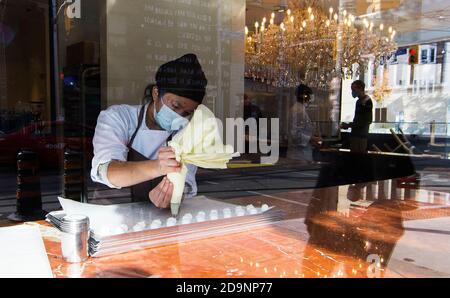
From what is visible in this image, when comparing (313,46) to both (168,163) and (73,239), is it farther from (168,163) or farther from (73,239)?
(73,239)

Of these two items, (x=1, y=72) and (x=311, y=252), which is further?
(x=1, y=72)

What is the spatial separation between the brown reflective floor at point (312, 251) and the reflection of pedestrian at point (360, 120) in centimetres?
264

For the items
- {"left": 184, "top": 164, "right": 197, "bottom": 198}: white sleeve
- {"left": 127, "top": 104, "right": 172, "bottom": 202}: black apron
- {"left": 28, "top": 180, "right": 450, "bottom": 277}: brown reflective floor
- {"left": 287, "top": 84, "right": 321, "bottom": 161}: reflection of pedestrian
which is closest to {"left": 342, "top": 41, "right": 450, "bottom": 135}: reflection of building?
{"left": 287, "top": 84, "right": 321, "bottom": 161}: reflection of pedestrian

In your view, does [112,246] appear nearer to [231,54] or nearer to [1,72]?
[231,54]

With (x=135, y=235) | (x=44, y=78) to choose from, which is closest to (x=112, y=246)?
(x=135, y=235)

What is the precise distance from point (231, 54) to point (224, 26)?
0.21 m

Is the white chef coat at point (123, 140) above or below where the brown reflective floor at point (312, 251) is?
above

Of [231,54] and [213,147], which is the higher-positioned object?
[231,54]

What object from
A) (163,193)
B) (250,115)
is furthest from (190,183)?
(250,115)

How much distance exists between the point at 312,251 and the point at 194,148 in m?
0.52

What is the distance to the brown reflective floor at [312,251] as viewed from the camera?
928 millimetres

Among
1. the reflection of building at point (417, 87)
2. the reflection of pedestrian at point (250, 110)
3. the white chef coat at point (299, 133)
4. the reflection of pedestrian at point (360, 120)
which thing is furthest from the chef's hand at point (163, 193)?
the reflection of building at point (417, 87)

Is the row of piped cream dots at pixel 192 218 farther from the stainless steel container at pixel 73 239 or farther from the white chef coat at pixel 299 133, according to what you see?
the white chef coat at pixel 299 133

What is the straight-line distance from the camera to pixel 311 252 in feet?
3.48
